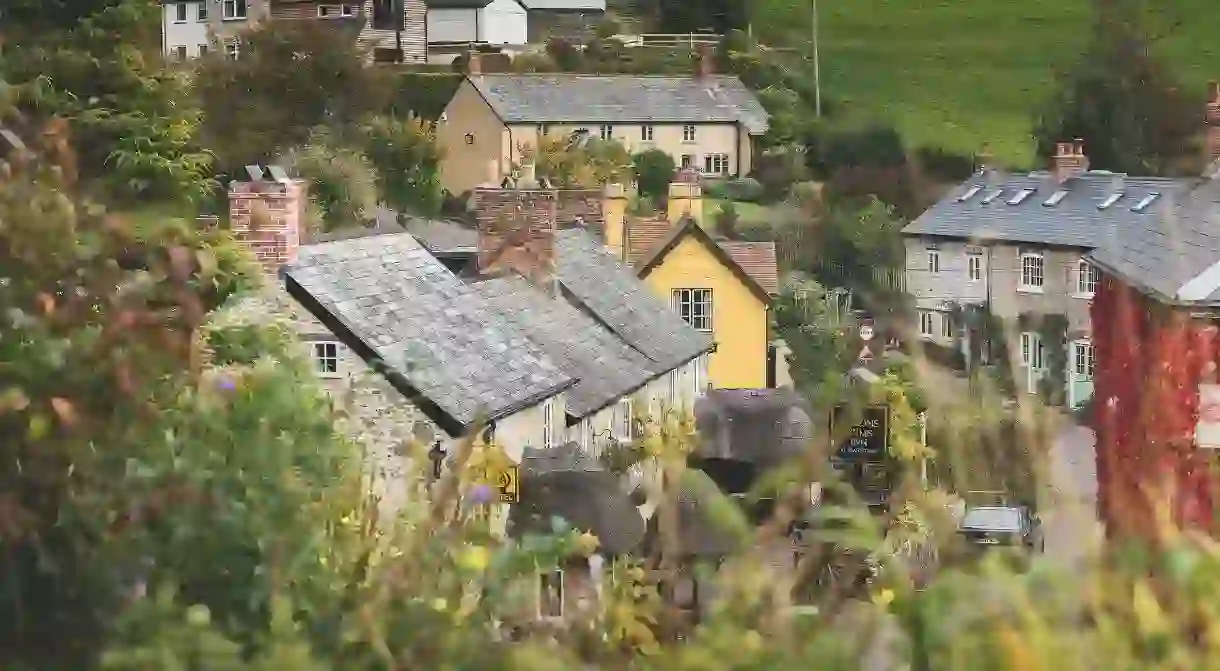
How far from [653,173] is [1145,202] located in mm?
24952

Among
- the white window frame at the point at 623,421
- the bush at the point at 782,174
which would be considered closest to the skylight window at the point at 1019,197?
the bush at the point at 782,174

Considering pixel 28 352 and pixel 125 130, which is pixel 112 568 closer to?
pixel 28 352

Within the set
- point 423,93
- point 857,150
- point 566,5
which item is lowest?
point 857,150

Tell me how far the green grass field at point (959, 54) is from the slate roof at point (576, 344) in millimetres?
36105

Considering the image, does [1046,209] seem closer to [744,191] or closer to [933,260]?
[933,260]

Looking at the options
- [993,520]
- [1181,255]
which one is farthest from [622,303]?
[993,520]

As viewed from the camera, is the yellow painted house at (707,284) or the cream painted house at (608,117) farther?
the cream painted house at (608,117)

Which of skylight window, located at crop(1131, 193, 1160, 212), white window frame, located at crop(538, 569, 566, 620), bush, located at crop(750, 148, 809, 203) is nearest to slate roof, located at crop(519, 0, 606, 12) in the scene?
bush, located at crop(750, 148, 809, 203)

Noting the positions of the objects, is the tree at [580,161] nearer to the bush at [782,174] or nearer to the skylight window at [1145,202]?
the bush at [782,174]

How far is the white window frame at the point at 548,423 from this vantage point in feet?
53.7

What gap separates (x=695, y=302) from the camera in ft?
94.4

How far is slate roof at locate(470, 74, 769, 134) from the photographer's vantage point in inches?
2419

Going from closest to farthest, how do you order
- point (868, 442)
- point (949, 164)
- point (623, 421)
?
point (868, 442)
point (623, 421)
point (949, 164)

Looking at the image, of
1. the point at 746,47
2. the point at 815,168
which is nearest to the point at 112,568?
the point at 815,168
